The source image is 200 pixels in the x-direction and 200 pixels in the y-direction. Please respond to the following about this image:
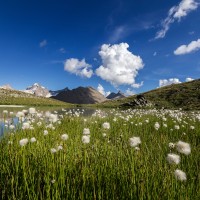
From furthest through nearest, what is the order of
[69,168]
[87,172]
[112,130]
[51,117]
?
[112,130] < [51,117] < [69,168] < [87,172]

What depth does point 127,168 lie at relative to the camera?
4.59 meters

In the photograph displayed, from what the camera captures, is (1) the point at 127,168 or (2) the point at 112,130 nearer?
(1) the point at 127,168

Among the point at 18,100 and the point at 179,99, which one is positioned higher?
the point at 18,100

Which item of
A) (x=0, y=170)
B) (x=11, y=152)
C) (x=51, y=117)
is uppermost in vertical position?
(x=51, y=117)

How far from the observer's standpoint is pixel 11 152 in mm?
5004

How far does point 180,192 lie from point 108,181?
1.08 m

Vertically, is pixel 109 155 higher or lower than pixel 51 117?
lower

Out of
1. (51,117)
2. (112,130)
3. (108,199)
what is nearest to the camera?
(108,199)

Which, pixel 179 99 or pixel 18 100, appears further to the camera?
pixel 18 100

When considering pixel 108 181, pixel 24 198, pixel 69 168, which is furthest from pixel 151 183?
pixel 24 198

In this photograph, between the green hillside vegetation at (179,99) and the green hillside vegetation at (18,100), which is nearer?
the green hillside vegetation at (179,99)

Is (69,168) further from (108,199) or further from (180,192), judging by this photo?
(180,192)

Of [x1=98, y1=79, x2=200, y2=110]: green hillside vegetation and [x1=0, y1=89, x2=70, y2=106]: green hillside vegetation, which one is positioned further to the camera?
[x1=0, y1=89, x2=70, y2=106]: green hillside vegetation

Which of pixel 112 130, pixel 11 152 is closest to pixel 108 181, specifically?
pixel 11 152
